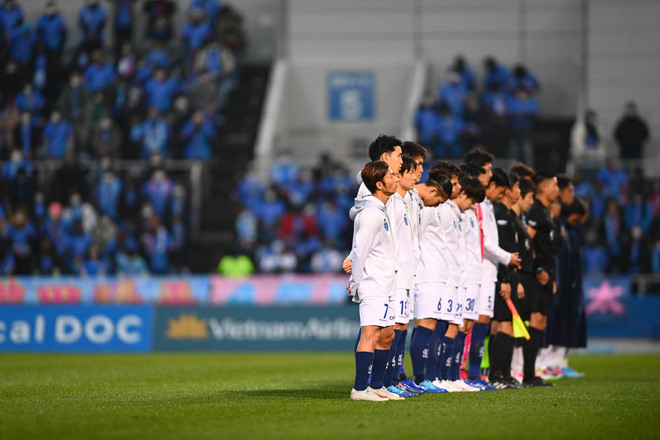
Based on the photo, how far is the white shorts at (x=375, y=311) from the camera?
32.8ft

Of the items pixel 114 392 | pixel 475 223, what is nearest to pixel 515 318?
pixel 475 223

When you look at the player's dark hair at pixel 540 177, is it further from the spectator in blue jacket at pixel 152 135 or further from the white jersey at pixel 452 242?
the spectator in blue jacket at pixel 152 135

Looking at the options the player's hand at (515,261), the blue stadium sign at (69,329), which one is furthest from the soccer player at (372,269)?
Result: the blue stadium sign at (69,329)

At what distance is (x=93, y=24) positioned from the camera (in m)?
32.7

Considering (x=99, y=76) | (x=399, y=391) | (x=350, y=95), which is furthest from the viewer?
(x=350, y=95)

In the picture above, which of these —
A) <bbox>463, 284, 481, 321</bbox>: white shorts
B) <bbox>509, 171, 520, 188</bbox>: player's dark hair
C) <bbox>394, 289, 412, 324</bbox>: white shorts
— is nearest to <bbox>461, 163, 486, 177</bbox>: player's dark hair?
<bbox>509, 171, 520, 188</bbox>: player's dark hair

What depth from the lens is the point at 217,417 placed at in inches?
340

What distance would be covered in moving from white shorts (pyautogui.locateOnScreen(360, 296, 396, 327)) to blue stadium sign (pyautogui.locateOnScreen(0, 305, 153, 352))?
14.0 meters

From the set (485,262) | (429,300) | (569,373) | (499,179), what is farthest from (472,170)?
(569,373)

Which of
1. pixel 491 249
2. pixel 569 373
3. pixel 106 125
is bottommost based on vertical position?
pixel 569 373

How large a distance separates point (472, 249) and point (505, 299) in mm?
878

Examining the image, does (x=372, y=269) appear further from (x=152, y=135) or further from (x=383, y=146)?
Result: (x=152, y=135)

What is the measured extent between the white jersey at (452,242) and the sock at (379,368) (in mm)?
1664

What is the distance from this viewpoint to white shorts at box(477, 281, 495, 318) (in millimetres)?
12586
